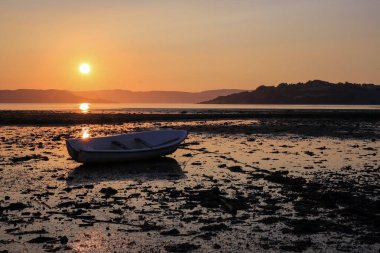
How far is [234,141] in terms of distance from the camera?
91.9 ft

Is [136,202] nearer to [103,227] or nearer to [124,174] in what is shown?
[103,227]

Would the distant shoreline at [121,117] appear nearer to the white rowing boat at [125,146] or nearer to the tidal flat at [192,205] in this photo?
the white rowing boat at [125,146]

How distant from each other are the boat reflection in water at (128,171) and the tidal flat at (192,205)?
4 cm

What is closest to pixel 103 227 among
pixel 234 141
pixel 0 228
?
pixel 0 228

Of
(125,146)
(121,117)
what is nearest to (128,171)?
(125,146)

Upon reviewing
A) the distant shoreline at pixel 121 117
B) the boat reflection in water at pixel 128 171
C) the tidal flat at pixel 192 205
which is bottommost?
the boat reflection in water at pixel 128 171

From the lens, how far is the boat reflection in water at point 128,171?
1474 centimetres

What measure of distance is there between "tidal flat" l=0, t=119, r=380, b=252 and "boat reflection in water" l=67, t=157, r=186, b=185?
0.04 meters

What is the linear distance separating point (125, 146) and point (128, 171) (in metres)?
3.30

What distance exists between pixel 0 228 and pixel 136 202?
332cm

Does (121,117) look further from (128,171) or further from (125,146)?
(128,171)

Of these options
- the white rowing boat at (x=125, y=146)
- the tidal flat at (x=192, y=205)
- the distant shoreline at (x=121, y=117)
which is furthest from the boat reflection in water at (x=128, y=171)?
the distant shoreline at (x=121, y=117)

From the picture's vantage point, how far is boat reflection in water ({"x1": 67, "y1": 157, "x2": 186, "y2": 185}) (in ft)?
48.4

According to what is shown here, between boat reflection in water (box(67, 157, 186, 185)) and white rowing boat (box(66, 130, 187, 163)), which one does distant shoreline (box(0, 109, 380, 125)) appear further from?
boat reflection in water (box(67, 157, 186, 185))
